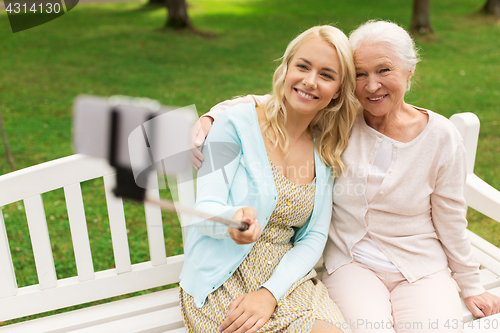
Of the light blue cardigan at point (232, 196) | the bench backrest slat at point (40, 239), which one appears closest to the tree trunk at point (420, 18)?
the light blue cardigan at point (232, 196)

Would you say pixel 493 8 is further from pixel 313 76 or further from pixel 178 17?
pixel 313 76

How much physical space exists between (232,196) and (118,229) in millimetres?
661

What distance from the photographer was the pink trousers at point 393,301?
2105 mm

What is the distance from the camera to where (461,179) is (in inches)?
87.6

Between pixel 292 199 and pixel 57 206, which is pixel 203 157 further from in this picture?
pixel 57 206

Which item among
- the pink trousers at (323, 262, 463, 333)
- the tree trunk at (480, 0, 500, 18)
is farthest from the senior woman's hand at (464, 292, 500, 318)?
the tree trunk at (480, 0, 500, 18)

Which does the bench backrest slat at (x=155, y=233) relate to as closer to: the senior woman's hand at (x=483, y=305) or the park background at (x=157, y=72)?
the park background at (x=157, y=72)

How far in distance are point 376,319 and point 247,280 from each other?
0.61 meters

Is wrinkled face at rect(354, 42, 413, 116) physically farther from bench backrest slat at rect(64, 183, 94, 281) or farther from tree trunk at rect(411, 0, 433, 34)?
tree trunk at rect(411, 0, 433, 34)

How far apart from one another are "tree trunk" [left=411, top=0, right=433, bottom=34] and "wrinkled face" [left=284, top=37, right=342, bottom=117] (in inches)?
442

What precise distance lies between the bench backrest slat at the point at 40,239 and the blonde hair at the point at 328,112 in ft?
3.69

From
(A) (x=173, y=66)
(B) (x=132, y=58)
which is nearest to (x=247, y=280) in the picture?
(A) (x=173, y=66)

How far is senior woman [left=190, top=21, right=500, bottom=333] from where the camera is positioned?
2146 millimetres

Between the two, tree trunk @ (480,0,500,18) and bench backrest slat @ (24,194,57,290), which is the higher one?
bench backrest slat @ (24,194,57,290)
